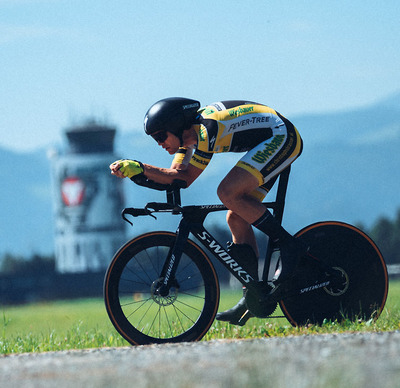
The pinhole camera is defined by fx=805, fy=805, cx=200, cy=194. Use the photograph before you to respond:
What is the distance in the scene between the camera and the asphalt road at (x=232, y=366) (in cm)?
368

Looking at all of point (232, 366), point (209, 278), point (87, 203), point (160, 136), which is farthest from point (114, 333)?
point (87, 203)

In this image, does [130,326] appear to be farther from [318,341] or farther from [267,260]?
[318,341]

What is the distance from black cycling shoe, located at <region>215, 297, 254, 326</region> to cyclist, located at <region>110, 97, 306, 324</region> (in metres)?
0.02

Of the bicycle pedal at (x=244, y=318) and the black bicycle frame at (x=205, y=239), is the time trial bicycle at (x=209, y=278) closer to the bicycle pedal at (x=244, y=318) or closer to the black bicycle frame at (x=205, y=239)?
the black bicycle frame at (x=205, y=239)

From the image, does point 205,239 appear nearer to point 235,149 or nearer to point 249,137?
point 235,149

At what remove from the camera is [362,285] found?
687 centimetres

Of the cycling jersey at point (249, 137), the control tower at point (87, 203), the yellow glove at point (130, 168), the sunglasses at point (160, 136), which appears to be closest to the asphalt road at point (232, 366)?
the yellow glove at point (130, 168)

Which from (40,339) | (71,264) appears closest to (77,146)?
(71,264)

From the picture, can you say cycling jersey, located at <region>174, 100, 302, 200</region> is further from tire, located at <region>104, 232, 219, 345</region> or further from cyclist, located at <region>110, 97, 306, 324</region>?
tire, located at <region>104, 232, 219, 345</region>

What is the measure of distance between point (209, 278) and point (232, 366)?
2.27 metres

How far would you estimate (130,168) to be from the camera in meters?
6.07

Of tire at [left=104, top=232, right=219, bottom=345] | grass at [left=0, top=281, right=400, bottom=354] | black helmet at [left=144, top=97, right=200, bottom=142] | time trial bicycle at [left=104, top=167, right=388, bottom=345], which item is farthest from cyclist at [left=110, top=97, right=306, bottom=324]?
grass at [left=0, top=281, right=400, bottom=354]

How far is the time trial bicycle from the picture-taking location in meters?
6.27

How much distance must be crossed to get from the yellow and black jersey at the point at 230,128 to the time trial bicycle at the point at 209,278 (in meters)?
0.33
